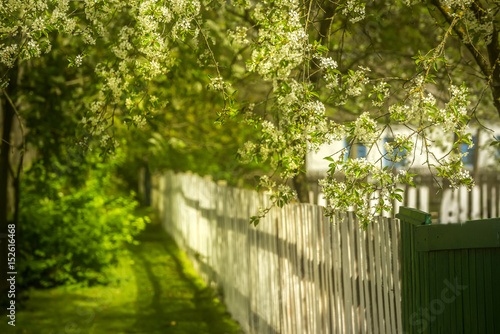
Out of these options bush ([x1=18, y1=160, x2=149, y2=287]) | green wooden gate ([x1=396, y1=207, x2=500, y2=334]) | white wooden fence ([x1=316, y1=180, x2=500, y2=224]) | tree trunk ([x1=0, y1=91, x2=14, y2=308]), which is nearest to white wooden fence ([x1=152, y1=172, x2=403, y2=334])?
green wooden gate ([x1=396, y1=207, x2=500, y2=334])

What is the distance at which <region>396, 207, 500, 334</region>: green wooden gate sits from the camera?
298 centimetres

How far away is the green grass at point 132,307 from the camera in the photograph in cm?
725

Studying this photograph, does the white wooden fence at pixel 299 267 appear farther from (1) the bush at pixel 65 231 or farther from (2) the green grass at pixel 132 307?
(1) the bush at pixel 65 231

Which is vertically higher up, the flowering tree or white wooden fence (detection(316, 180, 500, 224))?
the flowering tree

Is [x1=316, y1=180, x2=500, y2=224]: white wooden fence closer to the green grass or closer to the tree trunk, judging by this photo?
the green grass

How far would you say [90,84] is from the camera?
9219 mm

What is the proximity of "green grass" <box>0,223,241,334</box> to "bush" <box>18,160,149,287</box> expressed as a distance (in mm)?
318

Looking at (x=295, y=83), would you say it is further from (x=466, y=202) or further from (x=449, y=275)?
(x=466, y=202)

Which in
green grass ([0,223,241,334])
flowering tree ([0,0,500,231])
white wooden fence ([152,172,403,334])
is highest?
flowering tree ([0,0,500,231])

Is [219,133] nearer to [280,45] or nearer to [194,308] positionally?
[194,308]

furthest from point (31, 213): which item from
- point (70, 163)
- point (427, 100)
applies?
point (427, 100)

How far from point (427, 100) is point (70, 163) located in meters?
6.79

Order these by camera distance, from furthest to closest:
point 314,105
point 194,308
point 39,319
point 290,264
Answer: point 194,308
point 39,319
point 290,264
point 314,105

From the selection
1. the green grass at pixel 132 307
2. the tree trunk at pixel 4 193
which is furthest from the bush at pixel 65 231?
the tree trunk at pixel 4 193
